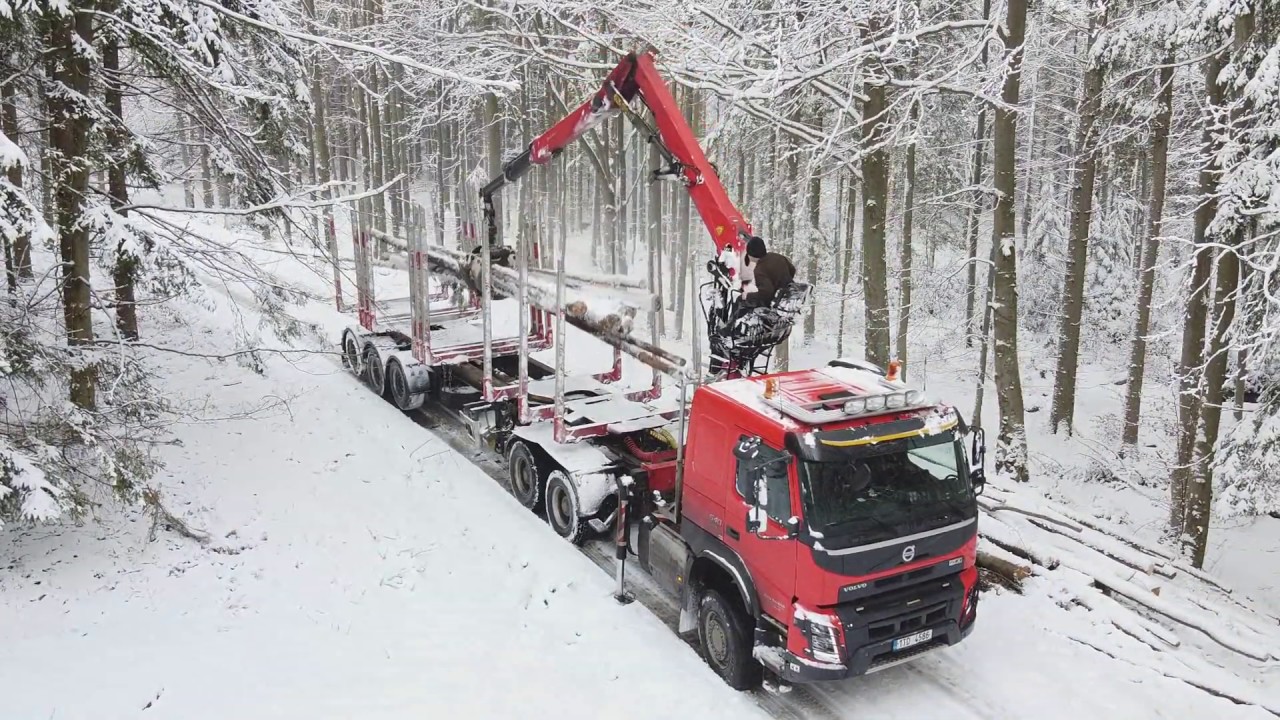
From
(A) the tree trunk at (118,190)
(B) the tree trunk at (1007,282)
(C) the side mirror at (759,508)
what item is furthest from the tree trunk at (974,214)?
(A) the tree trunk at (118,190)

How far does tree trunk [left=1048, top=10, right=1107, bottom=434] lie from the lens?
15039mm

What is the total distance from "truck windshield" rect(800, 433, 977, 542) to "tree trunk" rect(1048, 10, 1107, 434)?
33.4 ft

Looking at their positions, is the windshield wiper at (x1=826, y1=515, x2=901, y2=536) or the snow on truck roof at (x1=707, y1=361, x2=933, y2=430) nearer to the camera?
the windshield wiper at (x1=826, y1=515, x2=901, y2=536)

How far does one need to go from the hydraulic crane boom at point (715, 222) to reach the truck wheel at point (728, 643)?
8.05 ft

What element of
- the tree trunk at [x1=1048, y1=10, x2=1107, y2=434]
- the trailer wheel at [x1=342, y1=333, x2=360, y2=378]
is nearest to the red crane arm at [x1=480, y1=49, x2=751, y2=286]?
the trailer wheel at [x1=342, y1=333, x2=360, y2=378]

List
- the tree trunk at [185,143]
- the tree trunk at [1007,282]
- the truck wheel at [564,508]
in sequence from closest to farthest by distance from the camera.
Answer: the truck wheel at [564,508], the tree trunk at [185,143], the tree trunk at [1007,282]

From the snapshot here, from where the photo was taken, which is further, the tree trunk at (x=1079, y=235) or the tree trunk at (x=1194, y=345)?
the tree trunk at (x=1079, y=235)

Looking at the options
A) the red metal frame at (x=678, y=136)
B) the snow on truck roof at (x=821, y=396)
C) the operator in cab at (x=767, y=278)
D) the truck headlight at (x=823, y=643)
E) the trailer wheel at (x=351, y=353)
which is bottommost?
the truck headlight at (x=823, y=643)

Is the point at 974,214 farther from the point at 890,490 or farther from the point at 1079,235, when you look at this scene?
the point at 890,490

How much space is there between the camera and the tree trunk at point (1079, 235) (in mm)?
15039

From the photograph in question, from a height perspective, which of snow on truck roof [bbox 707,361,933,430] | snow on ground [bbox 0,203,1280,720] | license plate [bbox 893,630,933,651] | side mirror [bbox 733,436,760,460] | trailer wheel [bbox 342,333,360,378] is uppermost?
snow on truck roof [bbox 707,361,933,430]

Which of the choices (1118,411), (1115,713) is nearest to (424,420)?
(1115,713)

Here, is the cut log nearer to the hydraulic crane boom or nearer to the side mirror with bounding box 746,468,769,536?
the hydraulic crane boom

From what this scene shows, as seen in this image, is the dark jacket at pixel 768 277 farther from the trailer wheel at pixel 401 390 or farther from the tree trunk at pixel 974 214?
the tree trunk at pixel 974 214
